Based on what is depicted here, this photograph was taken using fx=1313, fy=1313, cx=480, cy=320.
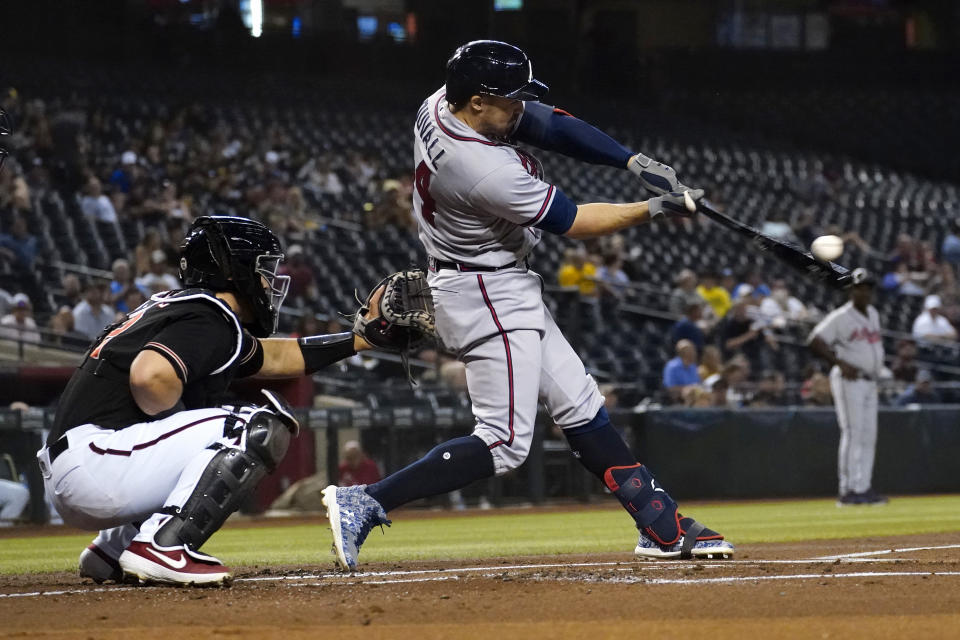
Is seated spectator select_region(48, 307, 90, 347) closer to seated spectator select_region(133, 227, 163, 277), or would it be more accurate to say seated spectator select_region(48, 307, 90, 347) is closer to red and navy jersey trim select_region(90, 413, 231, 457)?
seated spectator select_region(133, 227, 163, 277)

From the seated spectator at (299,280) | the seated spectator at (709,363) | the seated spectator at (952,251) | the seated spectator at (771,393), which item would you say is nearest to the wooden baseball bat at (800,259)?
the seated spectator at (709,363)

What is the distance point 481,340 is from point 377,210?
10969 millimetres

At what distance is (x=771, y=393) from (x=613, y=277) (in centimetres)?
261

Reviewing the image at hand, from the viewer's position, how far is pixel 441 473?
13.3 feet

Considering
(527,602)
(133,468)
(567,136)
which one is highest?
(567,136)

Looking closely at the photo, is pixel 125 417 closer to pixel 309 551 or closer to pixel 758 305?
pixel 309 551

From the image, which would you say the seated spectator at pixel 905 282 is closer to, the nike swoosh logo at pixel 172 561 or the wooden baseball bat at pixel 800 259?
the wooden baseball bat at pixel 800 259

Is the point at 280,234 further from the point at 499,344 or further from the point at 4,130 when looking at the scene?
the point at 499,344

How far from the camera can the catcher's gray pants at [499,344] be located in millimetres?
4047

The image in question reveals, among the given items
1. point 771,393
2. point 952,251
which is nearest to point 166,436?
point 771,393

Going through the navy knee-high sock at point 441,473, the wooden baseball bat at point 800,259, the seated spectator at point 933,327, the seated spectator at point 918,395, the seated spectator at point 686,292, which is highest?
the wooden baseball bat at point 800,259

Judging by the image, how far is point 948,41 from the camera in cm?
2741

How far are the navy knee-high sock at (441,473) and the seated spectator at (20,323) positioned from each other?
250 inches

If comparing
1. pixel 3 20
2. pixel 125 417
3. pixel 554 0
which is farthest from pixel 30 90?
pixel 125 417
